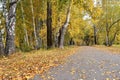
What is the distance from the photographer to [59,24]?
1548 inches

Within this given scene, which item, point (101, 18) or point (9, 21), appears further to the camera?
point (101, 18)

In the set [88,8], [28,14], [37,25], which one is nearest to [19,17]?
[28,14]

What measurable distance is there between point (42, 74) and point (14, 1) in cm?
852

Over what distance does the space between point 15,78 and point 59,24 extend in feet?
99.1

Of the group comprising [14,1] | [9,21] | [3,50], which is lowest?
[3,50]

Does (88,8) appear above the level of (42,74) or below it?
above

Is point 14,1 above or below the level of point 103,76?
above

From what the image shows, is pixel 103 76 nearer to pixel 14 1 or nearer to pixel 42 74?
pixel 42 74

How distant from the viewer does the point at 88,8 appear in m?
31.3

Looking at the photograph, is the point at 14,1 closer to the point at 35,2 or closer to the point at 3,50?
the point at 3,50

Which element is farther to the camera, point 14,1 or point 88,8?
point 88,8

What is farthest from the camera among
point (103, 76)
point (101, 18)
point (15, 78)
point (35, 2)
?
point (101, 18)

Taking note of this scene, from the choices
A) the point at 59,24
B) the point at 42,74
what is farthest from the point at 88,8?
the point at 42,74

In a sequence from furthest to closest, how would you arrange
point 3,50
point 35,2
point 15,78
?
point 35,2
point 3,50
point 15,78
